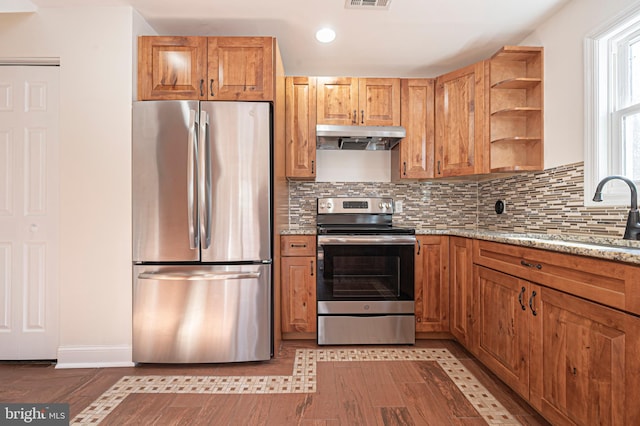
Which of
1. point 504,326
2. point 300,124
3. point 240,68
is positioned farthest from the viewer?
point 300,124

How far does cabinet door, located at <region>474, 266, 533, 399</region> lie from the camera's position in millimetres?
1758

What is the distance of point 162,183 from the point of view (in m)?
2.28

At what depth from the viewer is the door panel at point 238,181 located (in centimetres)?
230

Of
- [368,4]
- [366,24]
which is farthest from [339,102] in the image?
[368,4]

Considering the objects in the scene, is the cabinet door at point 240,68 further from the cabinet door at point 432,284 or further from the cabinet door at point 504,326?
the cabinet door at point 504,326

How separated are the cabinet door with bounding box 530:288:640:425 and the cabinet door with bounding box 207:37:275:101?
2.13 meters

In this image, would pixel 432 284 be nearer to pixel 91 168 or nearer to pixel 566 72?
pixel 566 72

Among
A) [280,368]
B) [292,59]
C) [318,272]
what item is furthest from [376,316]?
[292,59]

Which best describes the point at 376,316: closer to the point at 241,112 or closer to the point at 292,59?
the point at 241,112

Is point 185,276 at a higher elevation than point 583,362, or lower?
higher

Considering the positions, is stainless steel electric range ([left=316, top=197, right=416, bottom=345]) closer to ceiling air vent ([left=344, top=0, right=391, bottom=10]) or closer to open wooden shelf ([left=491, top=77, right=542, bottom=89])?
open wooden shelf ([left=491, top=77, right=542, bottom=89])

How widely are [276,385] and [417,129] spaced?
7.75 feet

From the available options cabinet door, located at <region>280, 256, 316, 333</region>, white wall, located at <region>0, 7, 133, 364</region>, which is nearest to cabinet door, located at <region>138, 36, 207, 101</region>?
white wall, located at <region>0, 7, 133, 364</region>

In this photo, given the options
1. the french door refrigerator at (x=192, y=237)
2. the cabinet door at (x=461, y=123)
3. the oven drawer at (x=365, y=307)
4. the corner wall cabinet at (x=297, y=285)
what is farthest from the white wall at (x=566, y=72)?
the french door refrigerator at (x=192, y=237)
